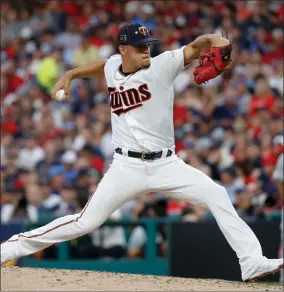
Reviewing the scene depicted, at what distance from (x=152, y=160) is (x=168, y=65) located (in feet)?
2.27

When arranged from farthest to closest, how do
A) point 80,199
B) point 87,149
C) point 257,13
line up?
1. point 257,13
2. point 87,149
3. point 80,199

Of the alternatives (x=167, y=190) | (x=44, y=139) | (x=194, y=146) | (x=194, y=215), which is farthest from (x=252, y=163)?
(x=167, y=190)

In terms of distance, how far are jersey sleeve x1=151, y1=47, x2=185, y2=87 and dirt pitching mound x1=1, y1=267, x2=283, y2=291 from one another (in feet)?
4.87

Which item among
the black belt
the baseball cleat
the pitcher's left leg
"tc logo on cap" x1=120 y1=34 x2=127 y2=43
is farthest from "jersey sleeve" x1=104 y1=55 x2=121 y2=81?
the baseball cleat

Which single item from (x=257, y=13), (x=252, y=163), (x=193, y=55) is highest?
(x=257, y=13)

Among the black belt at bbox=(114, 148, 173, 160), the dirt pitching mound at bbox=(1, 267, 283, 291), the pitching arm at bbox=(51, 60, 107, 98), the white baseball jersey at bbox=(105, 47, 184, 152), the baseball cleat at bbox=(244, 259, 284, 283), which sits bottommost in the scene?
the dirt pitching mound at bbox=(1, 267, 283, 291)

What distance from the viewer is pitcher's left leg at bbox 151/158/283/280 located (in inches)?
257

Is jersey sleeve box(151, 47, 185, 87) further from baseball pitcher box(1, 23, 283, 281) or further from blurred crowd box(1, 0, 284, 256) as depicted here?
blurred crowd box(1, 0, 284, 256)

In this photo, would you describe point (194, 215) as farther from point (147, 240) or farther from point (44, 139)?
point (44, 139)

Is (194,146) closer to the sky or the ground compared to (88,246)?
closer to the sky

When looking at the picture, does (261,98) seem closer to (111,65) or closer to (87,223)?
(111,65)

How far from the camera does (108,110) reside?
46.3 feet

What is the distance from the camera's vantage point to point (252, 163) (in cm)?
1244

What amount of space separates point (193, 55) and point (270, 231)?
448 centimetres
